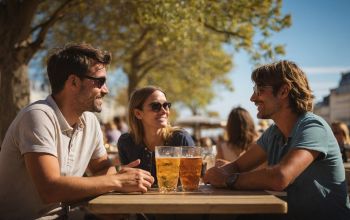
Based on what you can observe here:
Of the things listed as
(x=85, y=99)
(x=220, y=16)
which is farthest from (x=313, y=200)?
(x=220, y=16)

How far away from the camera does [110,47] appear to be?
59.8 feet

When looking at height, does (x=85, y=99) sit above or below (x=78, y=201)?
above

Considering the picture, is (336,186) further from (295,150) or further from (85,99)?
(85,99)

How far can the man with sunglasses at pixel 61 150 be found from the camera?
2.09 m

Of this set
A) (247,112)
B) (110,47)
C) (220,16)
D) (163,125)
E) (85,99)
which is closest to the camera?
(85,99)

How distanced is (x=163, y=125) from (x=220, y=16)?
7.29 metres

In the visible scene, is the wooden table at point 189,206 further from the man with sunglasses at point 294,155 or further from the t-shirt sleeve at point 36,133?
the t-shirt sleeve at point 36,133

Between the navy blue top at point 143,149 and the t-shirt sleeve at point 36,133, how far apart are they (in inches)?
57.5

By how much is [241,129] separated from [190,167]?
3.34 meters

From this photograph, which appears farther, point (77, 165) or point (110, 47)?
point (110, 47)

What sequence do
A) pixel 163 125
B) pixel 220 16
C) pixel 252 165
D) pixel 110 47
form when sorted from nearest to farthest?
pixel 252 165, pixel 163 125, pixel 220 16, pixel 110 47

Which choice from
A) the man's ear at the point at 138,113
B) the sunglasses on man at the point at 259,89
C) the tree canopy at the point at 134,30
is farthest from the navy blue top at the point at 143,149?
the tree canopy at the point at 134,30

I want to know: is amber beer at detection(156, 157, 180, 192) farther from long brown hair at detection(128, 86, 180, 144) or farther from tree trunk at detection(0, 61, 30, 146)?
tree trunk at detection(0, 61, 30, 146)

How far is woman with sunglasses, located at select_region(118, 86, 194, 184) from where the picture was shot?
146 inches
